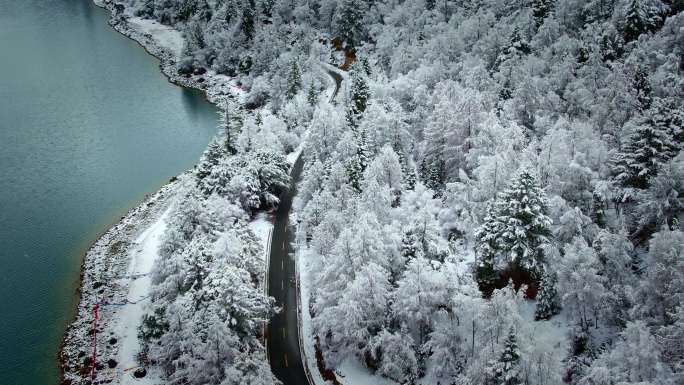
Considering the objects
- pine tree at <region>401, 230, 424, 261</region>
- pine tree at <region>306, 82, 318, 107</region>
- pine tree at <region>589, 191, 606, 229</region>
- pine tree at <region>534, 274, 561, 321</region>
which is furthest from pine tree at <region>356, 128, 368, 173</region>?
pine tree at <region>306, 82, 318, 107</region>

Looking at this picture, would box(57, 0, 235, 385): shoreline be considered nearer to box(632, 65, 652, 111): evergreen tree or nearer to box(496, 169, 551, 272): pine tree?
box(496, 169, 551, 272): pine tree

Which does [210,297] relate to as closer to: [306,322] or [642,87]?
[306,322]

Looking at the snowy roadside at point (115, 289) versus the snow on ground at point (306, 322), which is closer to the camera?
the snow on ground at point (306, 322)

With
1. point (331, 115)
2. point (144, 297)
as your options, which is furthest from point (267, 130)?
point (144, 297)

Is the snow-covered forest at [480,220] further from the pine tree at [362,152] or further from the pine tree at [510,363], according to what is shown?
the pine tree at [362,152]

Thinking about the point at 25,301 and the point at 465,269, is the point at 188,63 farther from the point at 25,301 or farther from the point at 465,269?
the point at 465,269

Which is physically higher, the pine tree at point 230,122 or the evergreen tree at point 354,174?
the evergreen tree at point 354,174

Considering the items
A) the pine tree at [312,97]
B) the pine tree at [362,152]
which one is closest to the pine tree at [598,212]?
the pine tree at [362,152]
